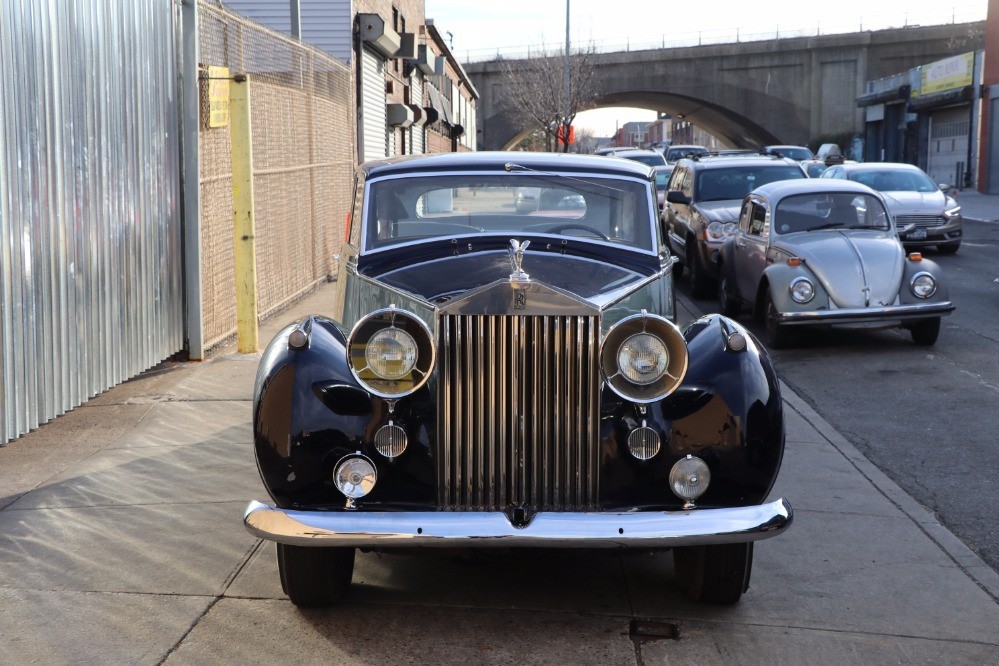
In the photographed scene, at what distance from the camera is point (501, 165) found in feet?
18.9

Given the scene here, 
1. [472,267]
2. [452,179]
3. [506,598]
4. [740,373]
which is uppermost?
[452,179]

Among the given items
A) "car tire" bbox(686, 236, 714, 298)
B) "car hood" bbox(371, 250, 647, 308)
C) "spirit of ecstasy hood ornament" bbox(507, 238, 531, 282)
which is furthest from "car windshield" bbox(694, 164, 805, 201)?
"spirit of ecstasy hood ornament" bbox(507, 238, 531, 282)

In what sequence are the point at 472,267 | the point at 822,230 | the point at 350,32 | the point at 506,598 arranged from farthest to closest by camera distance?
the point at 350,32 → the point at 822,230 → the point at 472,267 → the point at 506,598

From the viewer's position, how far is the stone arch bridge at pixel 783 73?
5675cm

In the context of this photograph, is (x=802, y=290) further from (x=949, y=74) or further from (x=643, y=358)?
(x=949, y=74)

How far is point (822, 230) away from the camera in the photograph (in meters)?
11.1

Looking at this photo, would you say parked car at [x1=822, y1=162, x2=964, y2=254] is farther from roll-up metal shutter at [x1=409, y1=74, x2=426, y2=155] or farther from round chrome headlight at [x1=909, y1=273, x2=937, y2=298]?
roll-up metal shutter at [x1=409, y1=74, x2=426, y2=155]

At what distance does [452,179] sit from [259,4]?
17.3 metres

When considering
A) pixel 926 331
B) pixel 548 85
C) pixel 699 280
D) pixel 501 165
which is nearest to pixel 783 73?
pixel 548 85

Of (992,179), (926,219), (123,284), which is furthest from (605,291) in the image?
(992,179)

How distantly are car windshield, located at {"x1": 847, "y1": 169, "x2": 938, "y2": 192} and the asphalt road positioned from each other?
5595 millimetres

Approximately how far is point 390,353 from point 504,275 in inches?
33.1

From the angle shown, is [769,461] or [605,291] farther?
[605,291]

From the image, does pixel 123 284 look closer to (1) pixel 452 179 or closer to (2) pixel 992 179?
(1) pixel 452 179
